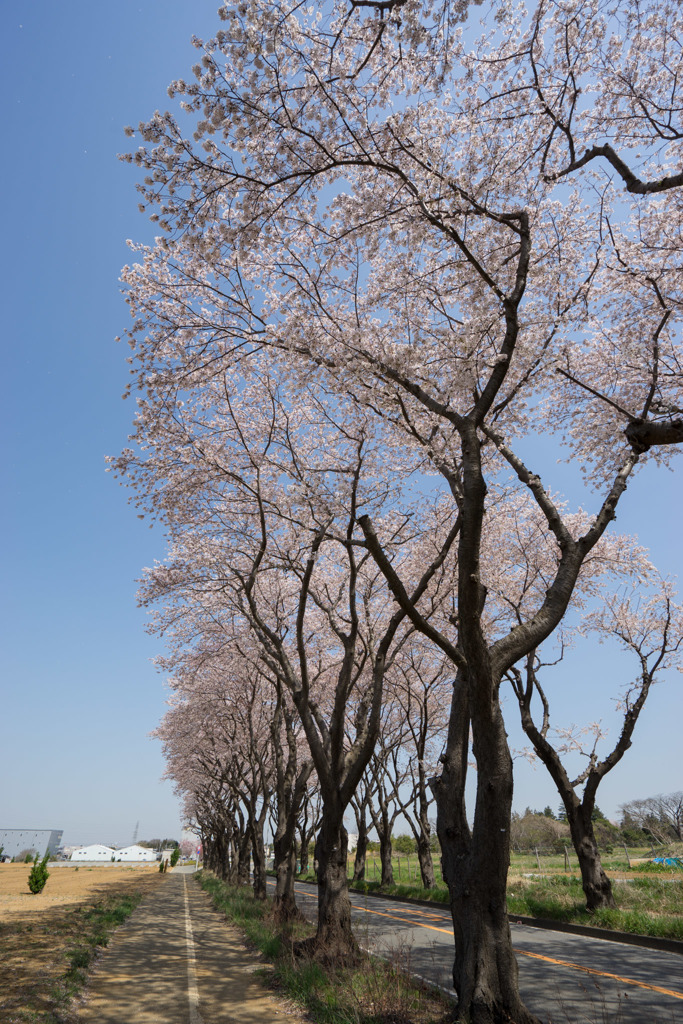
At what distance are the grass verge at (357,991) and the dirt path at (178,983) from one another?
0.30 m

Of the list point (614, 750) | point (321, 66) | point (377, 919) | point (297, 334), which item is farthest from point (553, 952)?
point (321, 66)

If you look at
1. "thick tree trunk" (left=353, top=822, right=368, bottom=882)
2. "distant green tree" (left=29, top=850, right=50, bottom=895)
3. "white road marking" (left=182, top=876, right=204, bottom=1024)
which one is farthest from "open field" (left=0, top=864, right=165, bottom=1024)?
"thick tree trunk" (left=353, top=822, right=368, bottom=882)

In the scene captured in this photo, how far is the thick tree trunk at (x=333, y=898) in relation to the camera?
8.39m

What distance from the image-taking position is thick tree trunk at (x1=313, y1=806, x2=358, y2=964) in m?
8.39

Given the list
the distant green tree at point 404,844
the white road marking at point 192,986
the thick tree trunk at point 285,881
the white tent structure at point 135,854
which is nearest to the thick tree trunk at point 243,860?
the thick tree trunk at point 285,881

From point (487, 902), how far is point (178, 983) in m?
5.79

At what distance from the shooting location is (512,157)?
703 centimetres

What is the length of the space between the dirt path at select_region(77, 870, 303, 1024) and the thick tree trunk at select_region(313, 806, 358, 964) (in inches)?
43.1

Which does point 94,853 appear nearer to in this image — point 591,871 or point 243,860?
point 243,860

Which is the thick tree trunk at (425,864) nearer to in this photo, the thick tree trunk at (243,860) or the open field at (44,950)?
the thick tree trunk at (243,860)

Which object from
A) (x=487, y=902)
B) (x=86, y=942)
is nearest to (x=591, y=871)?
(x=487, y=902)

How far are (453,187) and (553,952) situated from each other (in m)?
11.8

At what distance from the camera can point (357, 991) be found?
21.8 feet

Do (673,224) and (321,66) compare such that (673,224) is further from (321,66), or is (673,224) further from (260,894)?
(260,894)
